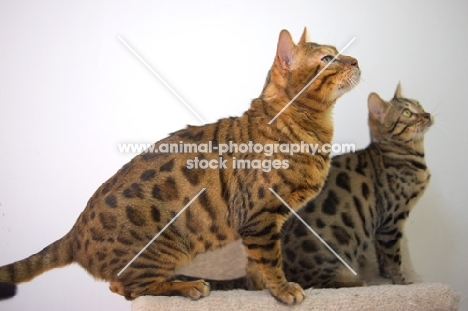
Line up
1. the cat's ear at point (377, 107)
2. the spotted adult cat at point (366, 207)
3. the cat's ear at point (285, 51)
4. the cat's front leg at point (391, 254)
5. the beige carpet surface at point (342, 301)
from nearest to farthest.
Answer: the beige carpet surface at point (342, 301) → the cat's ear at point (285, 51) → the spotted adult cat at point (366, 207) → the cat's front leg at point (391, 254) → the cat's ear at point (377, 107)

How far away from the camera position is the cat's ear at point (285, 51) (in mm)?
1731

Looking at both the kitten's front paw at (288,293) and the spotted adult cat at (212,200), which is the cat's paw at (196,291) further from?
the kitten's front paw at (288,293)

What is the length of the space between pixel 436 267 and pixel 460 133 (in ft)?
2.30

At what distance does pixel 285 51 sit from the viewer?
175 cm

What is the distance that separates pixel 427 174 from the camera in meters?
2.17

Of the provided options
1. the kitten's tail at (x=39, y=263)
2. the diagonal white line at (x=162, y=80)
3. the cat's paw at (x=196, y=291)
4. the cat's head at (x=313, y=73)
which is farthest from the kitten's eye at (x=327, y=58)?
the kitten's tail at (x=39, y=263)

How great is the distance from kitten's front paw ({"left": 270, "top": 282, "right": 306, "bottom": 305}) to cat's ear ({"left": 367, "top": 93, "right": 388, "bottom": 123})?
97 cm

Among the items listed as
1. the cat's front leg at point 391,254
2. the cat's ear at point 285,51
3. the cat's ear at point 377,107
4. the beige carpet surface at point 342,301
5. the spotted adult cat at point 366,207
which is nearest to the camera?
the beige carpet surface at point 342,301

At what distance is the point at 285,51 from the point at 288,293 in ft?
2.75

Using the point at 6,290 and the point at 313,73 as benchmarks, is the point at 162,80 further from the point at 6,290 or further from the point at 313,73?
the point at 6,290

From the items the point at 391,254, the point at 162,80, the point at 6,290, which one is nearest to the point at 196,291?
the point at 6,290

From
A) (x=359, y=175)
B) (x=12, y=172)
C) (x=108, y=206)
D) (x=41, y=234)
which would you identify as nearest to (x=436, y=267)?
(x=359, y=175)

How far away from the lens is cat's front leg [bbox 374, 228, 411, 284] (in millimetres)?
2104

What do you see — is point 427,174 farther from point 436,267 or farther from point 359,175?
point 436,267
